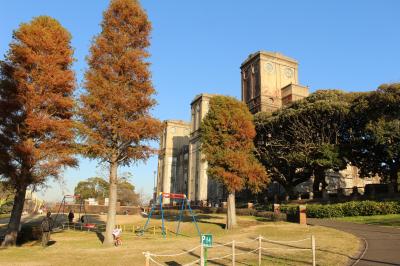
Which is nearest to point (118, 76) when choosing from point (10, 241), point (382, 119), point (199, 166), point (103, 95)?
point (103, 95)

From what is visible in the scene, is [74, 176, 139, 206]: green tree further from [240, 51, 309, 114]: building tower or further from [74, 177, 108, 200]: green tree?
[240, 51, 309, 114]: building tower

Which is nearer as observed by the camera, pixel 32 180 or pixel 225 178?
pixel 32 180

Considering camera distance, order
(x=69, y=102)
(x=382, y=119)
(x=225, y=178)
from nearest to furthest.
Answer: (x=69, y=102)
(x=225, y=178)
(x=382, y=119)

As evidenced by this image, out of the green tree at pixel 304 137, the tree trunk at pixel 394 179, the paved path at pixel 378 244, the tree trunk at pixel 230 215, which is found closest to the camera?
the paved path at pixel 378 244

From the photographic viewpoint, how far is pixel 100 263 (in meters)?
13.5

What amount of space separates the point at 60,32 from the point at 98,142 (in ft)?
23.9

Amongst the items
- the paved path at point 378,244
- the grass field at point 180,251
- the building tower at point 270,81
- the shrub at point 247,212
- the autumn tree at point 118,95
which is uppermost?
the building tower at point 270,81

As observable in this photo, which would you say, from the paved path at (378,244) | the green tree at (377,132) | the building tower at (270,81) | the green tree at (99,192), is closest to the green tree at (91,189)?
the green tree at (99,192)

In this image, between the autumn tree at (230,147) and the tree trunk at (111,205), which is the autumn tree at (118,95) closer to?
the tree trunk at (111,205)

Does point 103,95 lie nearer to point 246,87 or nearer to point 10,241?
point 10,241

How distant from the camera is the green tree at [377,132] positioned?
3291 cm

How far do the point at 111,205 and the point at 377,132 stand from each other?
2519cm

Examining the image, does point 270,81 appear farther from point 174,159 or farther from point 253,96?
point 174,159

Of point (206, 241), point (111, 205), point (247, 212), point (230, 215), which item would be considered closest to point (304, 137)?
point (247, 212)
